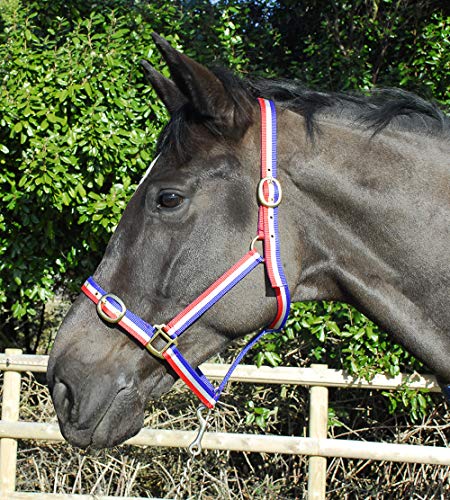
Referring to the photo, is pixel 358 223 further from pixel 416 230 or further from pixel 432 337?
pixel 432 337

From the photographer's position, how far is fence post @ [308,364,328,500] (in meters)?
3.97

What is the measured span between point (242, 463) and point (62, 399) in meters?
3.38

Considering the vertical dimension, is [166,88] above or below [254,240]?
above

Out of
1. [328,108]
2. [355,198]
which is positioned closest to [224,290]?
[355,198]

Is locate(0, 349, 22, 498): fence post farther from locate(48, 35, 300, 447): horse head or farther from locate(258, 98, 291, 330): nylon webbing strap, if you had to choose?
locate(258, 98, 291, 330): nylon webbing strap

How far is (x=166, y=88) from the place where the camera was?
208cm

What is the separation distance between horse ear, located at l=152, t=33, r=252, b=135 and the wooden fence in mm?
2543

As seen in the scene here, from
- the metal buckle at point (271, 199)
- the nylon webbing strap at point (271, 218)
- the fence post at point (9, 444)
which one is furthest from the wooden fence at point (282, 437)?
the metal buckle at point (271, 199)

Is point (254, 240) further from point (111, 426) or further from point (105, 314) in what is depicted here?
point (111, 426)

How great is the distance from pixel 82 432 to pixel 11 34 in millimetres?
3531

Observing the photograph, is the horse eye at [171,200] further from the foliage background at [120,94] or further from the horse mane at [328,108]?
the foliage background at [120,94]

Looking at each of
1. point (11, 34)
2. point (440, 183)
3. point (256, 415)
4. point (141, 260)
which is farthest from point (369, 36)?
point (141, 260)

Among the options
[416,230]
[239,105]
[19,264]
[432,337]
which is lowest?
[432,337]

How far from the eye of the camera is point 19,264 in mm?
4559
